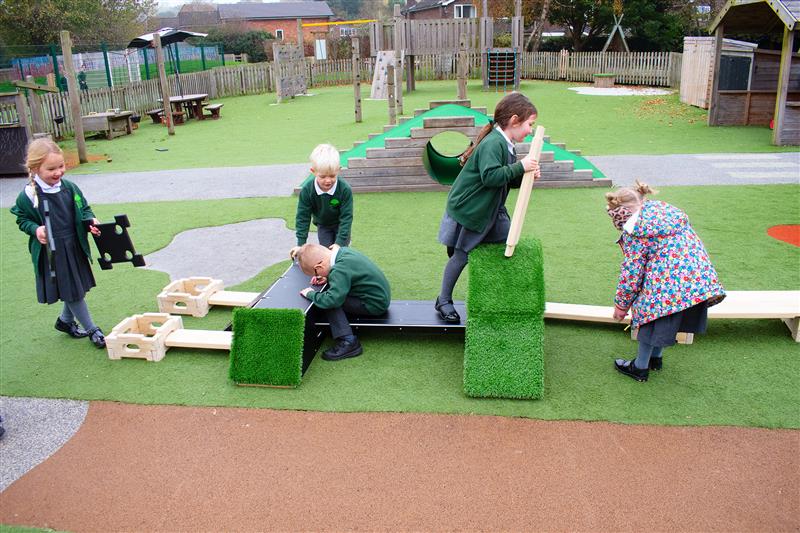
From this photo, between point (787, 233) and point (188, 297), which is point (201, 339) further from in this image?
point (787, 233)

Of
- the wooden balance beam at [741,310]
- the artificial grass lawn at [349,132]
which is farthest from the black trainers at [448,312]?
the artificial grass lawn at [349,132]

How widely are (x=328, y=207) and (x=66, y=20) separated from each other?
2999 cm

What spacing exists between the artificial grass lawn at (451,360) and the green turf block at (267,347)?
0.11 m

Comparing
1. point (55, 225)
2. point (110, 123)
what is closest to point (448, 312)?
point (55, 225)

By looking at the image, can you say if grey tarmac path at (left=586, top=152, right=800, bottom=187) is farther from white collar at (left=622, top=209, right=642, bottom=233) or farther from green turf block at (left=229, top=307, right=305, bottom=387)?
green turf block at (left=229, top=307, right=305, bottom=387)

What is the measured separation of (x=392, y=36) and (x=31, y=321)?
2191cm

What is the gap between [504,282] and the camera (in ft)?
14.6

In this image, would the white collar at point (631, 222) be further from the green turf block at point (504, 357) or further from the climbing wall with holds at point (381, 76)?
the climbing wall with holds at point (381, 76)

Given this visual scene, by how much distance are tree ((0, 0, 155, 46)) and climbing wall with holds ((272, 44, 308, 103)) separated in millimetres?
10247

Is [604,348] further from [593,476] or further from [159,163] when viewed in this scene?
[159,163]

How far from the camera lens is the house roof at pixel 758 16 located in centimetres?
1195

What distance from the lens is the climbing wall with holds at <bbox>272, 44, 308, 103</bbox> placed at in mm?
24797

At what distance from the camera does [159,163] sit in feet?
44.8

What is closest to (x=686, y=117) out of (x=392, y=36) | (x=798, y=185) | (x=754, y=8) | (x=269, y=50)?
(x=754, y=8)
